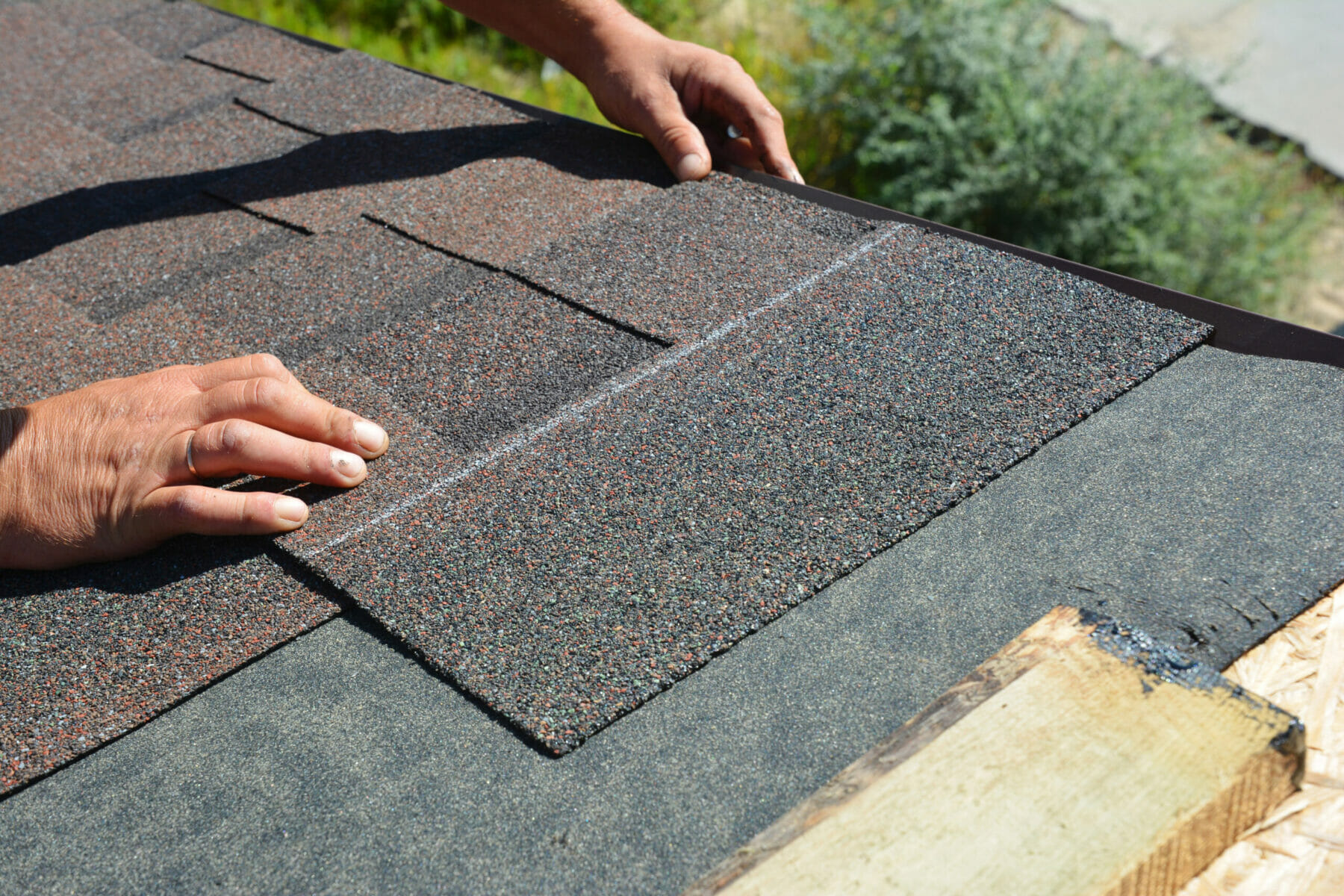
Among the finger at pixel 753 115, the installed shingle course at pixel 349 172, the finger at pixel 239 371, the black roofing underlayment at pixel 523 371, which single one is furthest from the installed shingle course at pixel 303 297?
the finger at pixel 753 115

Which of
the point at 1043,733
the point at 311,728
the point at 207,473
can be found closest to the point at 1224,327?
the point at 1043,733

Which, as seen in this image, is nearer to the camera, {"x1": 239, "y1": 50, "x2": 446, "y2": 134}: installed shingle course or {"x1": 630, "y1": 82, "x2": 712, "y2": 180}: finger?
{"x1": 630, "y1": 82, "x2": 712, "y2": 180}: finger

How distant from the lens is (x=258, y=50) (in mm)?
3387

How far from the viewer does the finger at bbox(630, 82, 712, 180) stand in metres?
2.42

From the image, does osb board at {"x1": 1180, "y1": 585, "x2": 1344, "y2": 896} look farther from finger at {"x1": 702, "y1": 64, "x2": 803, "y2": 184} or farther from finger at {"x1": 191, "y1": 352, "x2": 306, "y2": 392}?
finger at {"x1": 702, "y1": 64, "x2": 803, "y2": 184}

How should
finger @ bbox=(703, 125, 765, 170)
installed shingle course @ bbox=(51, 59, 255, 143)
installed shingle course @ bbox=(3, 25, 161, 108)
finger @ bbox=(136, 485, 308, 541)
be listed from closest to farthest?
1. finger @ bbox=(136, 485, 308, 541)
2. finger @ bbox=(703, 125, 765, 170)
3. installed shingle course @ bbox=(51, 59, 255, 143)
4. installed shingle course @ bbox=(3, 25, 161, 108)

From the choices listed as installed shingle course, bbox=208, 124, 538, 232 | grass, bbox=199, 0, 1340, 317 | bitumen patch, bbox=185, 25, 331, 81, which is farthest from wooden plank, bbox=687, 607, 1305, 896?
grass, bbox=199, 0, 1340, 317

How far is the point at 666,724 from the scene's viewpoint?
1.23 m

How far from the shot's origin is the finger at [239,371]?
1.66 m

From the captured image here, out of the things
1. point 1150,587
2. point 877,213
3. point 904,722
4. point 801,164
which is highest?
point 877,213

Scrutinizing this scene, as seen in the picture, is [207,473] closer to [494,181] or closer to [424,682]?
[424,682]

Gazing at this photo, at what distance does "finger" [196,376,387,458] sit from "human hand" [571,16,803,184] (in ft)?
4.06

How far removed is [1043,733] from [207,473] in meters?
1.27

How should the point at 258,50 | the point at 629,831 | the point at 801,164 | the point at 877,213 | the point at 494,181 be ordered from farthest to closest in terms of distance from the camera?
the point at 801,164 → the point at 258,50 → the point at 494,181 → the point at 877,213 → the point at 629,831
